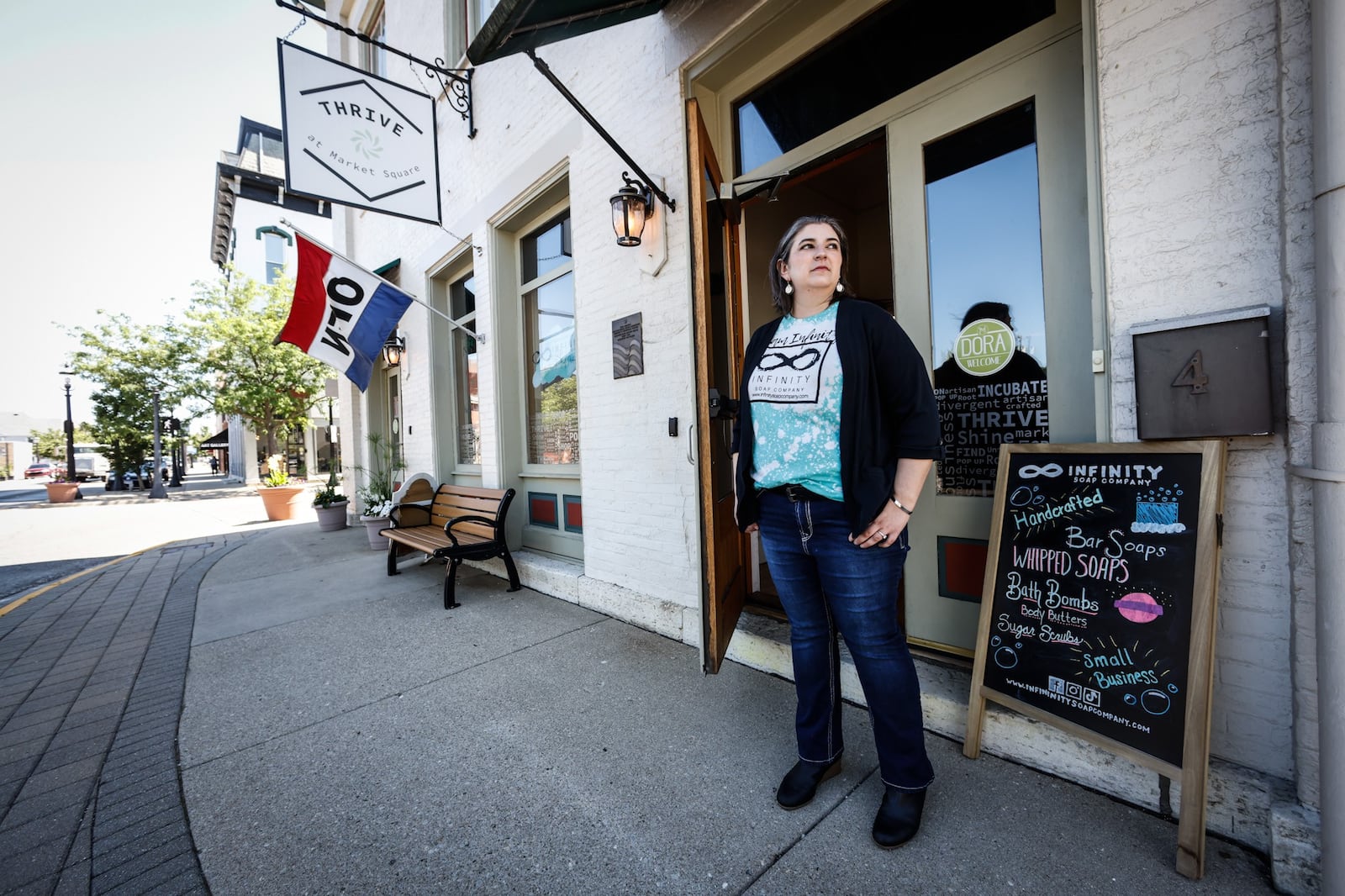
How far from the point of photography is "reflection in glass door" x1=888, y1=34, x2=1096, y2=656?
2.22 m

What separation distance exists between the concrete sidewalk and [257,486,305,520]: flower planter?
8.92m

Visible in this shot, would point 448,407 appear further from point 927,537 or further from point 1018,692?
point 1018,692

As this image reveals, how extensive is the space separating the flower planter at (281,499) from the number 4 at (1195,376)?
13.1m

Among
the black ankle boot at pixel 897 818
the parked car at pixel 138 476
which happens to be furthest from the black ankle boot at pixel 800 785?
the parked car at pixel 138 476

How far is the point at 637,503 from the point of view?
3.88 meters

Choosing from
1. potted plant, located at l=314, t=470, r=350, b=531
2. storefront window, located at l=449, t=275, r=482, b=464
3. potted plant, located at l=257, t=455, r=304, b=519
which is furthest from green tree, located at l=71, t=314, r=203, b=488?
storefront window, located at l=449, t=275, r=482, b=464

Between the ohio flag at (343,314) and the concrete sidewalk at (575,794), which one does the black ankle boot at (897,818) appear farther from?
the ohio flag at (343,314)

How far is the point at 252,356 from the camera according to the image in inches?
675

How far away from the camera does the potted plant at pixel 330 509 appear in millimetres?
8836

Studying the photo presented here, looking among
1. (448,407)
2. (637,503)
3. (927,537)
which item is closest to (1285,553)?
(927,537)

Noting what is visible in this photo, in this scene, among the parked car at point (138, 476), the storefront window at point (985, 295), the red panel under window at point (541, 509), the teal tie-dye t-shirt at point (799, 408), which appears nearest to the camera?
the teal tie-dye t-shirt at point (799, 408)

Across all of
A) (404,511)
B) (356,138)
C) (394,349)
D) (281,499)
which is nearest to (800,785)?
(404,511)

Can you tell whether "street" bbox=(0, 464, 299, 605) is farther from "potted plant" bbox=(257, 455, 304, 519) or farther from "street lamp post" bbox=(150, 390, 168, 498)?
"street lamp post" bbox=(150, 390, 168, 498)

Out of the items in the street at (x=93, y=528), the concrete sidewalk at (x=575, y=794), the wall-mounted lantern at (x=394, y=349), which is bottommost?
the concrete sidewalk at (x=575, y=794)
